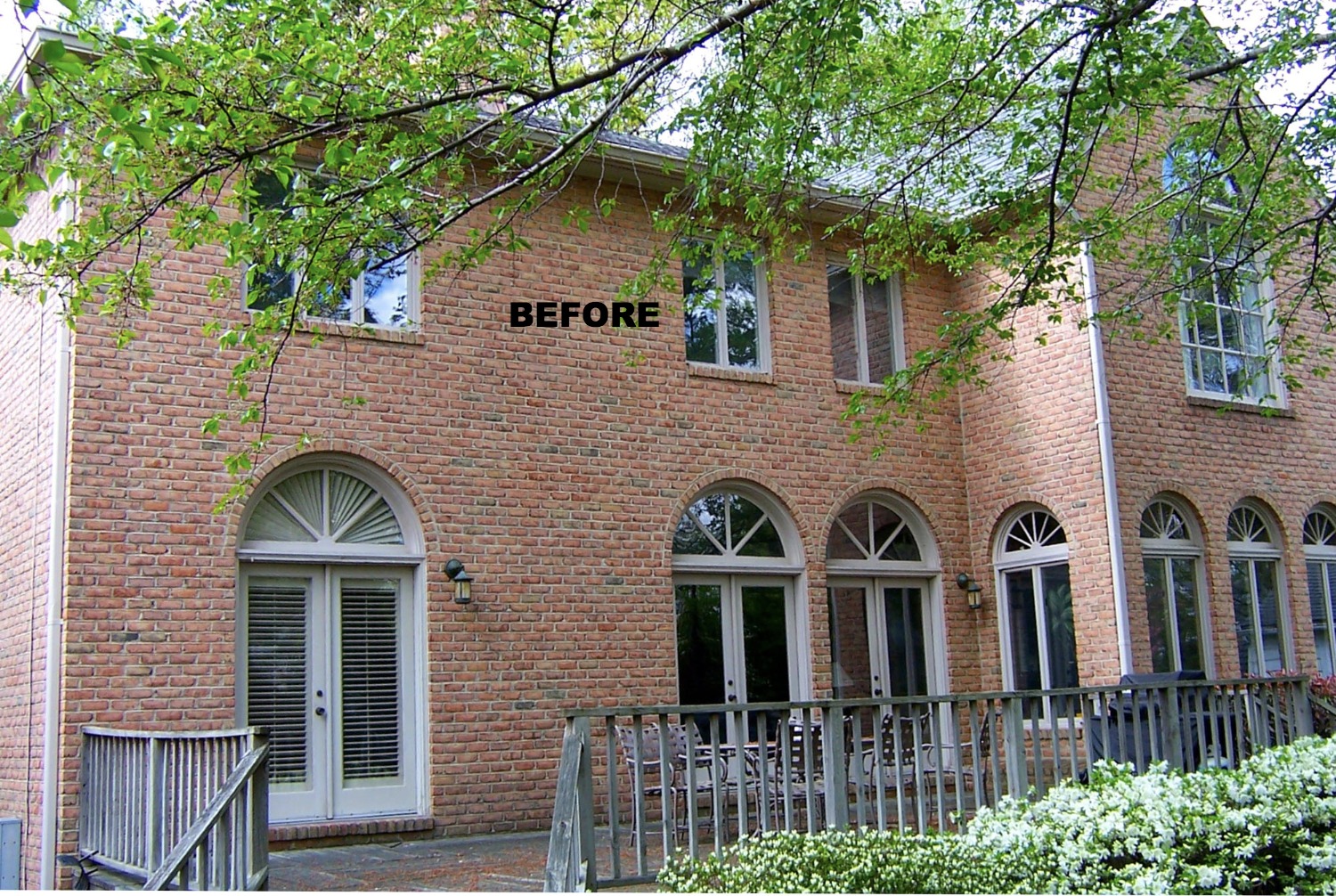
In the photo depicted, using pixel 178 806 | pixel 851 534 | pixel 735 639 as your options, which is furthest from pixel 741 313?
pixel 178 806

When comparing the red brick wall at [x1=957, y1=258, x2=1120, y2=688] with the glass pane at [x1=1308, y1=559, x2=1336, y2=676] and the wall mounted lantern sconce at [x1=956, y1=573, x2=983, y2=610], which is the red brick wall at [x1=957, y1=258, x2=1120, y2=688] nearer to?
the wall mounted lantern sconce at [x1=956, y1=573, x2=983, y2=610]

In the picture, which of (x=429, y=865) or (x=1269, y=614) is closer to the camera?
(x=429, y=865)

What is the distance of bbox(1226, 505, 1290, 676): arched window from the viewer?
48.2ft

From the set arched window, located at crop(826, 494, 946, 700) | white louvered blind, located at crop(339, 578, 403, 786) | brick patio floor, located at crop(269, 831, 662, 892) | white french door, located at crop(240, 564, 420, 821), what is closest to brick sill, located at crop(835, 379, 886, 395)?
arched window, located at crop(826, 494, 946, 700)

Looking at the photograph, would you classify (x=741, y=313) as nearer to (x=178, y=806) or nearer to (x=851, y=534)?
(x=851, y=534)

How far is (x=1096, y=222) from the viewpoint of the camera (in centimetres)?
1087

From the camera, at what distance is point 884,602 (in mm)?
13992

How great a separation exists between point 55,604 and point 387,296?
360 cm

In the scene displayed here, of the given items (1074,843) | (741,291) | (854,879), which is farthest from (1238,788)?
(741,291)

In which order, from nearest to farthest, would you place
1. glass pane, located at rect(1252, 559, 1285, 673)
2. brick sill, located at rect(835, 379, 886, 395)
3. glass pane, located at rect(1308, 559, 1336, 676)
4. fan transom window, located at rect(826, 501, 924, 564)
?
fan transom window, located at rect(826, 501, 924, 564) < brick sill, located at rect(835, 379, 886, 395) < glass pane, located at rect(1252, 559, 1285, 673) < glass pane, located at rect(1308, 559, 1336, 676)

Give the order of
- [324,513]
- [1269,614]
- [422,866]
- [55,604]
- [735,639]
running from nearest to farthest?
[422,866]
[55,604]
[324,513]
[735,639]
[1269,614]

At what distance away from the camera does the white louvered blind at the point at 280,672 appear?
33.9ft

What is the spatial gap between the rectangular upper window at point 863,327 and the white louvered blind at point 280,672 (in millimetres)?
6199

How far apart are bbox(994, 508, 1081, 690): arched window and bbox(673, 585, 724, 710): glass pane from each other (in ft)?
11.0
